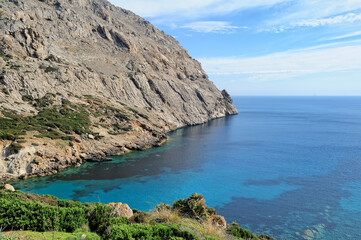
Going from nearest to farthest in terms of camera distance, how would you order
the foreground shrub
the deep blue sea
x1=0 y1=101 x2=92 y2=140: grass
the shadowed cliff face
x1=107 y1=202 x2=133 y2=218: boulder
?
the foreground shrub < x1=107 y1=202 x2=133 y2=218: boulder < the deep blue sea < x1=0 y1=101 x2=92 y2=140: grass < the shadowed cliff face

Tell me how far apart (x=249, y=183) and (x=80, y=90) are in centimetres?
5320

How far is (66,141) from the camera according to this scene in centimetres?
4878

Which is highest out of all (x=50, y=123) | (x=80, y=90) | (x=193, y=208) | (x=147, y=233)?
(x=80, y=90)

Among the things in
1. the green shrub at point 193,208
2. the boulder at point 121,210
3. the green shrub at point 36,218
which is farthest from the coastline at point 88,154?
the green shrub at point 193,208

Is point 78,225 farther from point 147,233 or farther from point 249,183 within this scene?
point 249,183

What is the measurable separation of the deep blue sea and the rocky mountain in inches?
195

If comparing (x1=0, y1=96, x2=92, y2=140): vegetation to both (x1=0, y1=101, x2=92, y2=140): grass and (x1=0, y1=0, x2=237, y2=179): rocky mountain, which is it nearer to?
(x1=0, y1=101, x2=92, y2=140): grass

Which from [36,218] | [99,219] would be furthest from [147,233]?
[36,218]

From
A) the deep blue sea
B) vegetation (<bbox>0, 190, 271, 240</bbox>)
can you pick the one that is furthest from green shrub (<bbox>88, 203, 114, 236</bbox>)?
the deep blue sea

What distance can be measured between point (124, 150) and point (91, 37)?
58.8 meters

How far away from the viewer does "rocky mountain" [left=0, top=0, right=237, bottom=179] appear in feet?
153

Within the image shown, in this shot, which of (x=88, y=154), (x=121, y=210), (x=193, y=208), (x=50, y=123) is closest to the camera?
(x=121, y=210)

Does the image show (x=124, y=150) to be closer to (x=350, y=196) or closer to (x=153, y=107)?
(x=153, y=107)

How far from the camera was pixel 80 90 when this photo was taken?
71875 millimetres
